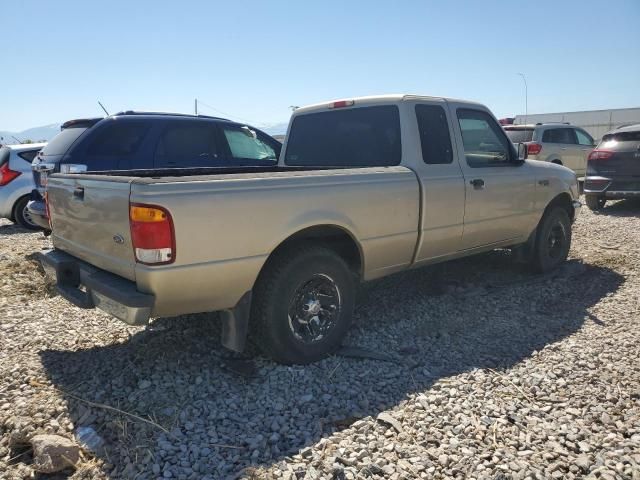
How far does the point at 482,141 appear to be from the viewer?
5234 millimetres

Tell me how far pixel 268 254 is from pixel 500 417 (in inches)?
68.3

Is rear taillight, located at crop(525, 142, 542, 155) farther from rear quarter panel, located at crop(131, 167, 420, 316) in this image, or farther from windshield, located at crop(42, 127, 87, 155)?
windshield, located at crop(42, 127, 87, 155)

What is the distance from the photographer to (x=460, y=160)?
4816 mm

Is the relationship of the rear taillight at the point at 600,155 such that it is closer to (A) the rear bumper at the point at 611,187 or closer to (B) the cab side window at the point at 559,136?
(A) the rear bumper at the point at 611,187

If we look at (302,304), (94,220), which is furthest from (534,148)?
(94,220)

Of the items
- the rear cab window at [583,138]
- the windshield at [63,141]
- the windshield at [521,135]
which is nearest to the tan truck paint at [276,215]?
the windshield at [63,141]

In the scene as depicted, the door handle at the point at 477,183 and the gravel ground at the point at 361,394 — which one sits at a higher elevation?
the door handle at the point at 477,183

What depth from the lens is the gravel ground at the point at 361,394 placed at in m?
2.71

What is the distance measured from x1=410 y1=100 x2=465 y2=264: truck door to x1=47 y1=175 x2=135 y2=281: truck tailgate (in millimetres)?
2384

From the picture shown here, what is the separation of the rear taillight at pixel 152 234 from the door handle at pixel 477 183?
2.99 m

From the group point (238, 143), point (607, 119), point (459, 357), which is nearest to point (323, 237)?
point (459, 357)

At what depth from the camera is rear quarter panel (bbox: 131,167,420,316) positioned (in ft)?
9.84

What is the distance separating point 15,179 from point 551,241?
8985 mm

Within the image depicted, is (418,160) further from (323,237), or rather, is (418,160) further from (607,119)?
(607,119)
